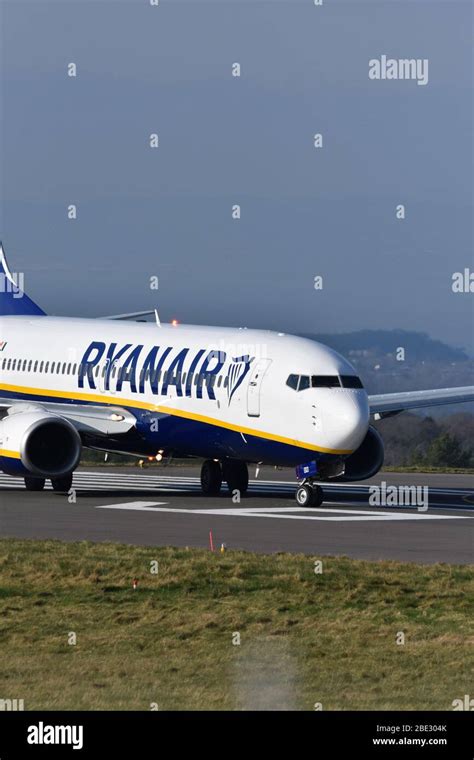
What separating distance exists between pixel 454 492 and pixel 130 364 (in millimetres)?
10461

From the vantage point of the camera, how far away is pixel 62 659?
676 inches

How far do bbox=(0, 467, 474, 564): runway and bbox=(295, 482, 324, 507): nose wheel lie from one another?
0.96ft

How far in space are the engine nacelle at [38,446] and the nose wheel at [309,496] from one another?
5.84m

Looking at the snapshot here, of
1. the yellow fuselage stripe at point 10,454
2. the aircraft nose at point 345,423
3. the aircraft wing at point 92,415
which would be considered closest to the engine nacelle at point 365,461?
the aircraft nose at point 345,423

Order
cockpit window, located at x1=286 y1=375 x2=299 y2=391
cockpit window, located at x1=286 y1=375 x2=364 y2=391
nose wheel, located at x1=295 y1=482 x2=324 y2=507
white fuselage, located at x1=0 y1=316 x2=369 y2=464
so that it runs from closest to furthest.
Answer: white fuselage, located at x1=0 y1=316 x2=369 y2=464 < cockpit window, located at x1=286 y1=375 x2=364 y2=391 < cockpit window, located at x1=286 y1=375 x2=299 y2=391 < nose wheel, located at x1=295 y1=482 x2=324 y2=507

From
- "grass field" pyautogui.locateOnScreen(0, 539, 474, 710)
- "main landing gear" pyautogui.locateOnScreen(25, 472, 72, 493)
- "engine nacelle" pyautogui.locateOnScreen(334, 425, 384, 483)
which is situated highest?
"engine nacelle" pyautogui.locateOnScreen(334, 425, 384, 483)

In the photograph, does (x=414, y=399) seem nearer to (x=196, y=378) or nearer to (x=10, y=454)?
(x=196, y=378)

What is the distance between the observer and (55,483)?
4069 centimetres

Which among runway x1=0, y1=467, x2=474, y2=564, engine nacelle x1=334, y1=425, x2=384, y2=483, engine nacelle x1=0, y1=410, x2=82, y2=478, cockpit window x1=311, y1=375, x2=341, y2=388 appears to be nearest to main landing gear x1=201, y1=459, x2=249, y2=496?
runway x1=0, y1=467, x2=474, y2=564

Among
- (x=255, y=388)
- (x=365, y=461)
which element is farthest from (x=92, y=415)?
(x=365, y=461)

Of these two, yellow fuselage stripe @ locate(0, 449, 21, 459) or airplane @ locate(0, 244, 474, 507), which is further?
yellow fuselage stripe @ locate(0, 449, 21, 459)

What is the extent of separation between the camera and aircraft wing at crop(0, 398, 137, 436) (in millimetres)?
40219

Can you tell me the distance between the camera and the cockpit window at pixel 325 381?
35719 mm

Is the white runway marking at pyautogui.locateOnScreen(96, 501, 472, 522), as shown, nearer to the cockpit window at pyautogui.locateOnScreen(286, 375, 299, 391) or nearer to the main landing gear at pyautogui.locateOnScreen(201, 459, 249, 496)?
the cockpit window at pyautogui.locateOnScreen(286, 375, 299, 391)
